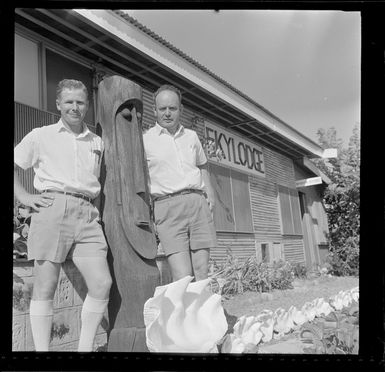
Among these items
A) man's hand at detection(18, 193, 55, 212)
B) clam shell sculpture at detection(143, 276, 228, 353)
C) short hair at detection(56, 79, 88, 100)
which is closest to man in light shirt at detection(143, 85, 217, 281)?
clam shell sculpture at detection(143, 276, 228, 353)

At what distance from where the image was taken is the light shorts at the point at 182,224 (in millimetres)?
3086

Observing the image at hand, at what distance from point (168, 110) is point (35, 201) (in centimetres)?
97

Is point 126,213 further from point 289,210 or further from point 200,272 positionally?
point 289,210

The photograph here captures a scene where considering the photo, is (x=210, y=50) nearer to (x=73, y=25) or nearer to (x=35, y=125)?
(x=73, y=25)

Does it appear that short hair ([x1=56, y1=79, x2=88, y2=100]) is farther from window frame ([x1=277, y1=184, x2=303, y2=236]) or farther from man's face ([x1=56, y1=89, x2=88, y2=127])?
window frame ([x1=277, y1=184, x2=303, y2=236])

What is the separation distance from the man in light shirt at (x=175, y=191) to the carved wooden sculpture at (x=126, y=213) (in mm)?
74

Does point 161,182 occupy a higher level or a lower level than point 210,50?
lower

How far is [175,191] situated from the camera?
309 cm

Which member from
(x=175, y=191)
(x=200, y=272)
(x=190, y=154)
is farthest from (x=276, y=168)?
(x=200, y=272)

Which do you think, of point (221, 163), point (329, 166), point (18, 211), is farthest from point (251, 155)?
point (18, 211)

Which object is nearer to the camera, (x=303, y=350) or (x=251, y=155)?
(x=303, y=350)

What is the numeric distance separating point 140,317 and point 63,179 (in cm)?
95

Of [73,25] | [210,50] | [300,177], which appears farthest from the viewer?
[300,177]

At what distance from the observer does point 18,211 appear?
9.56 feet
